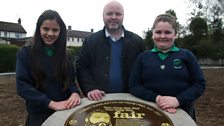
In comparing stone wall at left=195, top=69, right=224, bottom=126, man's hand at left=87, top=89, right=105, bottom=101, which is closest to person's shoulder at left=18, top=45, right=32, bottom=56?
man's hand at left=87, top=89, right=105, bottom=101

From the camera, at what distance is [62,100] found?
4.26 meters

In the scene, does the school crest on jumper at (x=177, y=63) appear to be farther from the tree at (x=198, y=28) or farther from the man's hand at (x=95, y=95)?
the tree at (x=198, y=28)

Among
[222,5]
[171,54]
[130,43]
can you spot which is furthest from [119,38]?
[222,5]

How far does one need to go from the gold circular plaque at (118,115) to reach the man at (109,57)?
45cm

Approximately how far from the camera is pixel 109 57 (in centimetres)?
450

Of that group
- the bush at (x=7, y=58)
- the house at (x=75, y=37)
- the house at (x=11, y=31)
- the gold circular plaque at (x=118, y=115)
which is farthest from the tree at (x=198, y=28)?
the house at (x=75, y=37)

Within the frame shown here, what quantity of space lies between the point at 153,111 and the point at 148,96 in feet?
0.73

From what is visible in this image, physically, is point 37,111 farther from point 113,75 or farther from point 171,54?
point 171,54

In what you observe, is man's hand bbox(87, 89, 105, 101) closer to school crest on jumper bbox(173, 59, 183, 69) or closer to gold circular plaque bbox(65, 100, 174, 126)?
gold circular plaque bbox(65, 100, 174, 126)

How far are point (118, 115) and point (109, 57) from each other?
0.88m

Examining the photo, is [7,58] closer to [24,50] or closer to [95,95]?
[24,50]

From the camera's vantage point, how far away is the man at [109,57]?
4488 mm

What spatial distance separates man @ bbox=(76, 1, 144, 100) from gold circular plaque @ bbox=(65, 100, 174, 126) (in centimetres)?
45

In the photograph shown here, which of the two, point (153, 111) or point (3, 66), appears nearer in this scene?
point (153, 111)
